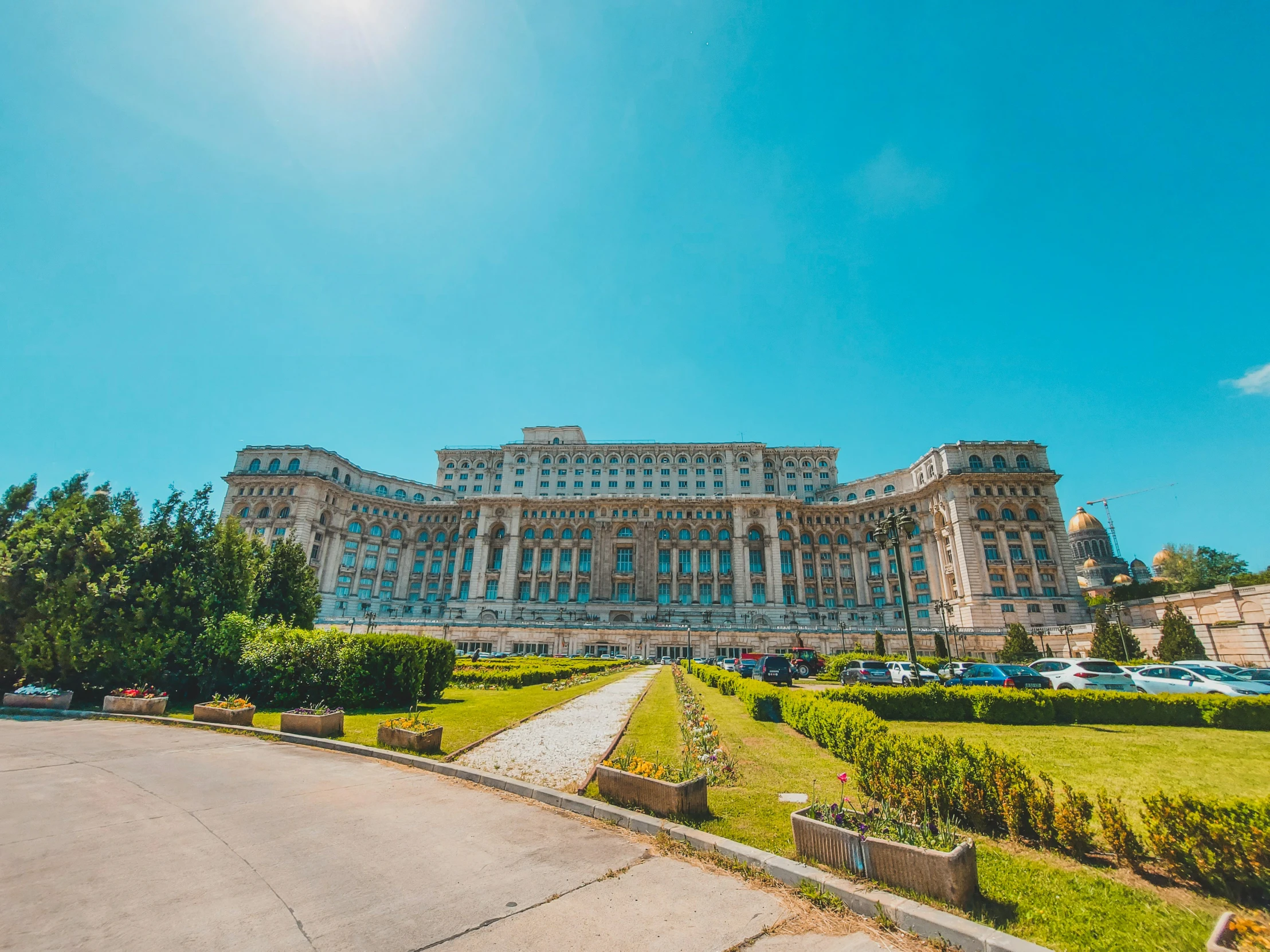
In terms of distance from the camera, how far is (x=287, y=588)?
102ft

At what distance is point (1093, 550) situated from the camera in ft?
269

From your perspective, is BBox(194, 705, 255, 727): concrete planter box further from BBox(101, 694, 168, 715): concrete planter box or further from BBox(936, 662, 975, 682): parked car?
BBox(936, 662, 975, 682): parked car

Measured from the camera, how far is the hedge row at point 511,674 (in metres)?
31.3

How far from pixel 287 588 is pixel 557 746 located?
2452 centimetres

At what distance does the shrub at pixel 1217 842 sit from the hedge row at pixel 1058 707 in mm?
11187

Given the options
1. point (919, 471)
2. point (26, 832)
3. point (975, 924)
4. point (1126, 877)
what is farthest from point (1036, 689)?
point (919, 471)

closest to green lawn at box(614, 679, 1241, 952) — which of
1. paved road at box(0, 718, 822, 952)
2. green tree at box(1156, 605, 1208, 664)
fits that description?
paved road at box(0, 718, 822, 952)

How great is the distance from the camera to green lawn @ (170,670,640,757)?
1477 cm

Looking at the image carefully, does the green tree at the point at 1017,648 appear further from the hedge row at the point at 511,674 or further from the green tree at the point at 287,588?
the green tree at the point at 287,588

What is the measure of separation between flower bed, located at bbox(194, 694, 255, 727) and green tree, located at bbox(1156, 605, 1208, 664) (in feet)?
178

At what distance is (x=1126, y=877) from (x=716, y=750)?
7.35 meters

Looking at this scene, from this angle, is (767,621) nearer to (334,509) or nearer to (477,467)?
(477,467)

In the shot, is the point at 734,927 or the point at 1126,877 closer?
the point at 734,927

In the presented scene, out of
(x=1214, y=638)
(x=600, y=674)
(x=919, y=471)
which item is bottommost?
(x=600, y=674)
